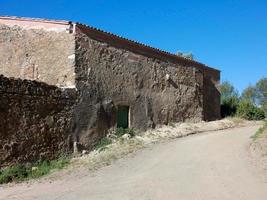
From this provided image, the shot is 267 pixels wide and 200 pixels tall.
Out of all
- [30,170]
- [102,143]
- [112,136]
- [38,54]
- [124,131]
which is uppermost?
[38,54]

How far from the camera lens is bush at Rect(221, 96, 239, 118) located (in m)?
27.5

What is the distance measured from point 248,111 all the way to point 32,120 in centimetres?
1715

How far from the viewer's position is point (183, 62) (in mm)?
22188

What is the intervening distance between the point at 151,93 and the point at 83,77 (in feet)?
14.6

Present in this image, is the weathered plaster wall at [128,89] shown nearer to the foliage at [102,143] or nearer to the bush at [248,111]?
the foliage at [102,143]

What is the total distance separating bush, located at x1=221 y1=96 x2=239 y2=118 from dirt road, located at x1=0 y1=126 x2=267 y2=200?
11944 millimetres

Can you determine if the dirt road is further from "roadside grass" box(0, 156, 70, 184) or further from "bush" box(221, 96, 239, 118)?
"bush" box(221, 96, 239, 118)

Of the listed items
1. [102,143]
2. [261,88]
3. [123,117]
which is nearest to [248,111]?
[123,117]

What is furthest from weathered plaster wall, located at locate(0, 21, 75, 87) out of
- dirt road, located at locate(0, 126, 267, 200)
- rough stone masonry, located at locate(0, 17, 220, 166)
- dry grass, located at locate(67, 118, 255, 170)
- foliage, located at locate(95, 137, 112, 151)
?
dirt road, located at locate(0, 126, 267, 200)

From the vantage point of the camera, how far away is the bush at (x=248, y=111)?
2710 centimetres

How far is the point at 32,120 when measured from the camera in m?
13.7

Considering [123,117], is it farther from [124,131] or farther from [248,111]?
[248,111]

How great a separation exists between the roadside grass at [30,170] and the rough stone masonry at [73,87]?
0.24 metres

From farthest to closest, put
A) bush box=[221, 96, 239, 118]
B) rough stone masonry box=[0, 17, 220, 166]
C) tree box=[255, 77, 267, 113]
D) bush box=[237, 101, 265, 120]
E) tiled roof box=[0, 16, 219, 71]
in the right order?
tree box=[255, 77, 267, 113]
bush box=[221, 96, 239, 118]
bush box=[237, 101, 265, 120]
tiled roof box=[0, 16, 219, 71]
rough stone masonry box=[0, 17, 220, 166]
